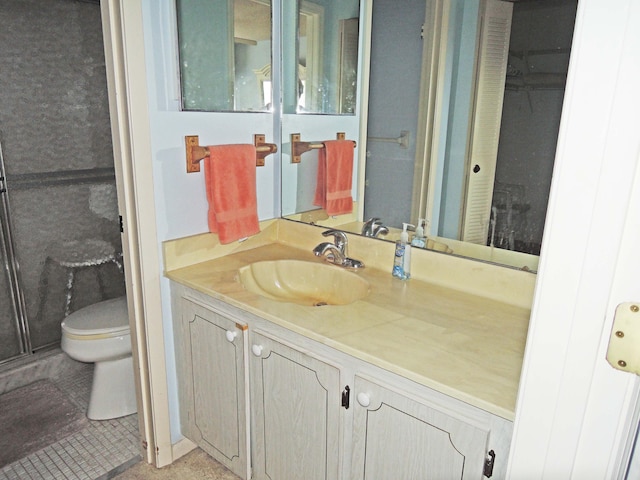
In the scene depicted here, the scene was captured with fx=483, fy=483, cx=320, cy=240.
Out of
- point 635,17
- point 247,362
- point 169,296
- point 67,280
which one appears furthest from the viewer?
point 67,280

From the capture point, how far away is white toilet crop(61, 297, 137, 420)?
2137mm

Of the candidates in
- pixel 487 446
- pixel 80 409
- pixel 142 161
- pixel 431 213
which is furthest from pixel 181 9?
pixel 80 409

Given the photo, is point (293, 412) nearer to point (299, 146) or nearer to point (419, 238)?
point (419, 238)

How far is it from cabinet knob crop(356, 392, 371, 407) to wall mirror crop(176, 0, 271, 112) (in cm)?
112

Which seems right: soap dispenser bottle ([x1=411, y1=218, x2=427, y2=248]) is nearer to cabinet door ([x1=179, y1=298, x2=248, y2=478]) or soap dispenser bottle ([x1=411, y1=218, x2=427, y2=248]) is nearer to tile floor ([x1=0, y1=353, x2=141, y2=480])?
cabinet door ([x1=179, y1=298, x2=248, y2=478])

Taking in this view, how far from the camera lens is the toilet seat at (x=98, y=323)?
2131mm

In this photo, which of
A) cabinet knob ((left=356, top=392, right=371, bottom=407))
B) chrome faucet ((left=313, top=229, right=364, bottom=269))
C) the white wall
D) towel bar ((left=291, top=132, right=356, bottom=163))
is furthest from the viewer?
towel bar ((left=291, top=132, right=356, bottom=163))

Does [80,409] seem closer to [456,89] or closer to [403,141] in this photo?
[403,141]

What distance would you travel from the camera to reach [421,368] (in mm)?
1089

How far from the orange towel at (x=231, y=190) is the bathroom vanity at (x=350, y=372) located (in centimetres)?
10

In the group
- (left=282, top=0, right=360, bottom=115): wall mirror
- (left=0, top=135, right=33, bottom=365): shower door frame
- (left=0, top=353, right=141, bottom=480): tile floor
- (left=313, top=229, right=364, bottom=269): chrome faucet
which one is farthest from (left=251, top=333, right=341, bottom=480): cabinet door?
(left=0, top=135, right=33, bottom=365): shower door frame

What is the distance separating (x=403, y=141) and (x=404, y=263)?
17.7 inches

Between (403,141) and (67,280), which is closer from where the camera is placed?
(403,141)

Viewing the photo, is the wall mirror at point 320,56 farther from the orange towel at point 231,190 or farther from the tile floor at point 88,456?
the tile floor at point 88,456
